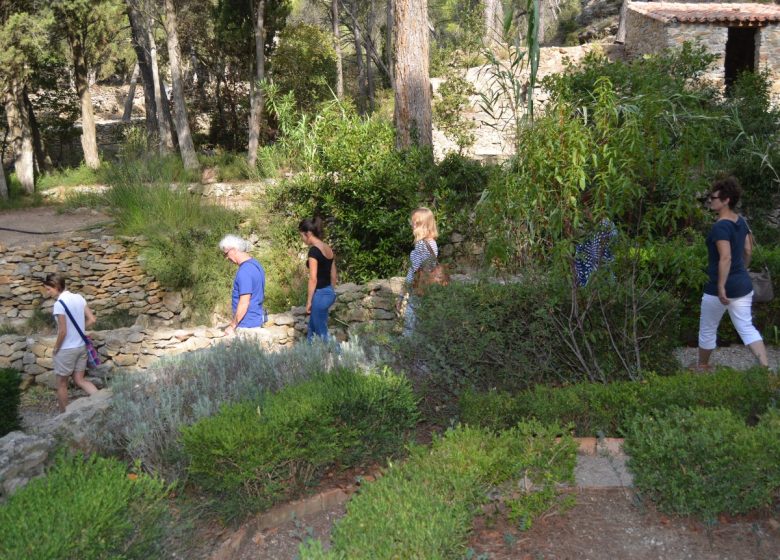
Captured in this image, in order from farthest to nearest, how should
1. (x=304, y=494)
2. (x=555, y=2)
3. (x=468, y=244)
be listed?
(x=555, y=2)
(x=468, y=244)
(x=304, y=494)

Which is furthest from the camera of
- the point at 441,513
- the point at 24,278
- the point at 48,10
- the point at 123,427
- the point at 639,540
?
the point at 48,10

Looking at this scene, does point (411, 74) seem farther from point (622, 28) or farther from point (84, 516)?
point (622, 28)

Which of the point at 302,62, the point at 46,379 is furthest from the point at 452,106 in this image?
the point at 46,379

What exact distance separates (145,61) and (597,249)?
1991cm

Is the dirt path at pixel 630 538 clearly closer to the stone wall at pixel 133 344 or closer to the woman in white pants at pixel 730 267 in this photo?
the woman in white pants at pixel 730 267

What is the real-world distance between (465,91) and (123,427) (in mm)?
15507

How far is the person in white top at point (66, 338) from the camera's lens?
5.80 m

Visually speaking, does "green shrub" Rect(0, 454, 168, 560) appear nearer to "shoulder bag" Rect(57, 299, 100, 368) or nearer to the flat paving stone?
the flat paving stone

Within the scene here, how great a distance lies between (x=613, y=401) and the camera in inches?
150

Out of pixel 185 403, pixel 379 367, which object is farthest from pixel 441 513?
pixel 185 403

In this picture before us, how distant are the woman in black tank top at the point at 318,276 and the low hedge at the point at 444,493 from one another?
292 centimetres

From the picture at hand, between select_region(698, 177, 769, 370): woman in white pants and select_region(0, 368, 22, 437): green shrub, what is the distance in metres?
5.85

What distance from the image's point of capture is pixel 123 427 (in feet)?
12.6

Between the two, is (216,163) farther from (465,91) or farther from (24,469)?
(24,469)
